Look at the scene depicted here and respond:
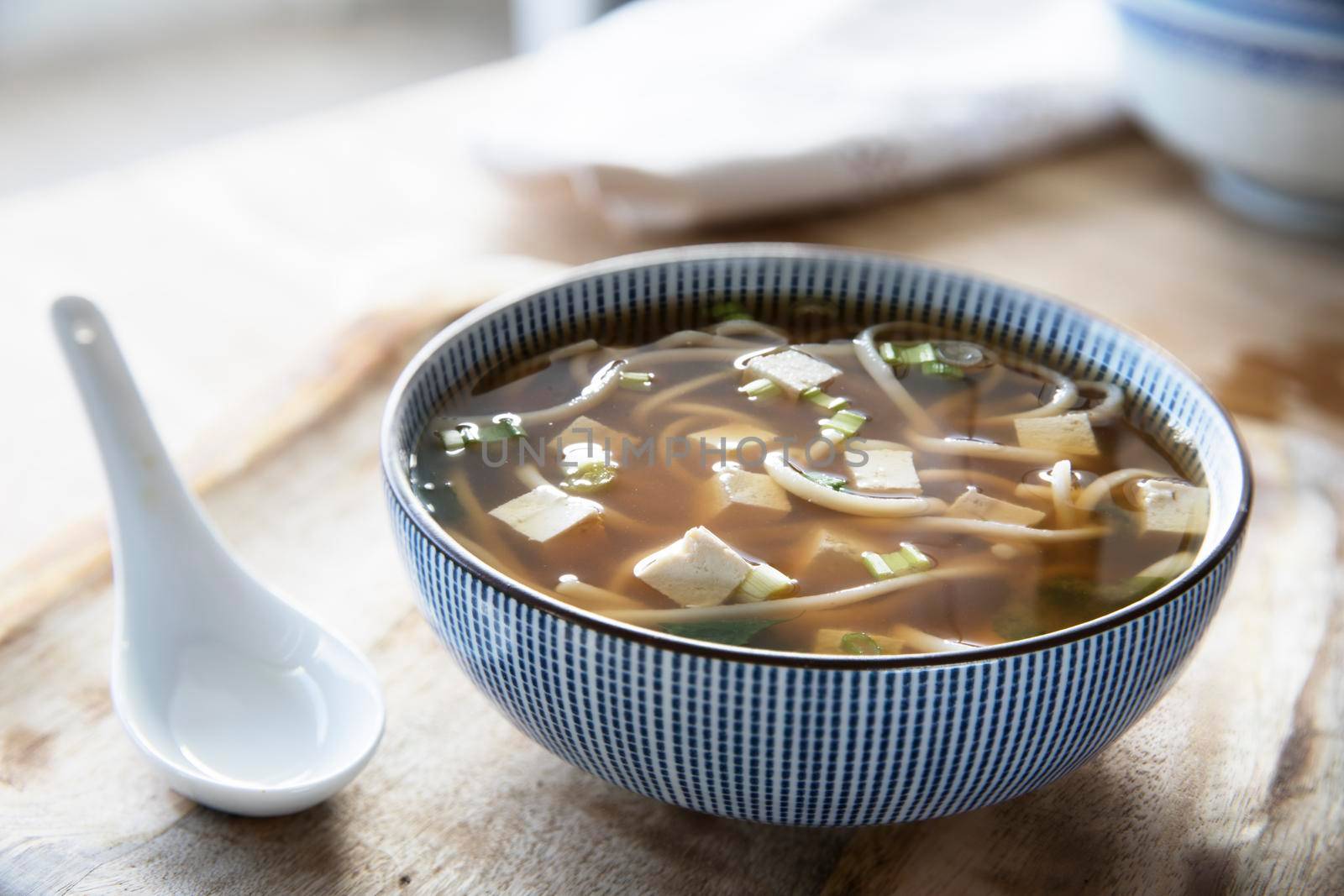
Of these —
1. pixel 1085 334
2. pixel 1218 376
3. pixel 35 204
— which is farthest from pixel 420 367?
pixel 35 204

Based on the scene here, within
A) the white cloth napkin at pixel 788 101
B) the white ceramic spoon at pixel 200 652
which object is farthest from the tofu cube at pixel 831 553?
the white cloth napkin at pixel 788 101

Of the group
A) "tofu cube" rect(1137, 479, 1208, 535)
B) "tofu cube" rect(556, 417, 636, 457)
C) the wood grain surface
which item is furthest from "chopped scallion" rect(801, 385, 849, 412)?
the wood grain surface

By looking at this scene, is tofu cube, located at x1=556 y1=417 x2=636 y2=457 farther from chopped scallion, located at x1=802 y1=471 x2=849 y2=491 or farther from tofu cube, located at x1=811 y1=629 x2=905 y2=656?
tofu cube, located at x1=811 y1=629 x2=905 y2=656

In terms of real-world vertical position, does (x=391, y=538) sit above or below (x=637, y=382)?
below

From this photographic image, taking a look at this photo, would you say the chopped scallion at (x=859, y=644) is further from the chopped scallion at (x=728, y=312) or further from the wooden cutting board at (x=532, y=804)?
the chopped scallion at (x=728, y=312)

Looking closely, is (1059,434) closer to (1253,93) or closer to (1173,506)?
(1173,506)

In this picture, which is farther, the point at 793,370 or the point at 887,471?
the point at 793,370

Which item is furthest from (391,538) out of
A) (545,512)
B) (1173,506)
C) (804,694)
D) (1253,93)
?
(1253,93)
